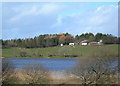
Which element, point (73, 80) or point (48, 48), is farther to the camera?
point (48, 48)

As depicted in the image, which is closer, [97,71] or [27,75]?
[97,71]

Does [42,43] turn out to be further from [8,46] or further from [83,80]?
[83,80]

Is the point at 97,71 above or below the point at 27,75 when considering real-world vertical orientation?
above

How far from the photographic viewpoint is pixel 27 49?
46656mm

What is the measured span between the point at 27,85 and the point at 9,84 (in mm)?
1216

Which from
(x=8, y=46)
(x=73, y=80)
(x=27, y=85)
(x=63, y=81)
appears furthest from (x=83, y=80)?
(x=8, y=46)

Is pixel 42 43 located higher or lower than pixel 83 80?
higher

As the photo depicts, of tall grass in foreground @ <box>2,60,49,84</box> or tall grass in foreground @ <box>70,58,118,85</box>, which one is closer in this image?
tall grass in foreground @ <box>70,58,118,85</box>

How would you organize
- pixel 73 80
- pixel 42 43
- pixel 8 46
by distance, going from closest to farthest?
Result: pixel 73 80 < pixel 42 43 < pixel 8 46

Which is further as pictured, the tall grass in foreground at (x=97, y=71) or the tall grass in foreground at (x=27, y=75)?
the tall grass in foreground at (x=27, y=75)

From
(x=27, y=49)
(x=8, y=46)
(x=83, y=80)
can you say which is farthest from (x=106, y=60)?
(x=8, y=46)

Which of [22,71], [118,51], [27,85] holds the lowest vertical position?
[27,85]

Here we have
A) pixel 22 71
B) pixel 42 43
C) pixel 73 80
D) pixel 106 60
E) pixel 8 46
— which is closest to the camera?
pixel 106 60

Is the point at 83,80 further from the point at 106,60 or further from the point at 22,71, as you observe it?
the point at 22,71
